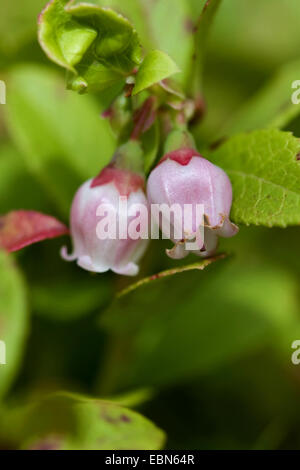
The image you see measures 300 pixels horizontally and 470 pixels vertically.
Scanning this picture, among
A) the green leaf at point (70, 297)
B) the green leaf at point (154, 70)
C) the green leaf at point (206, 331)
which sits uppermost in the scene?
the green leaf at point (154, 70)

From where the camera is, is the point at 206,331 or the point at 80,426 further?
the point at 206,331

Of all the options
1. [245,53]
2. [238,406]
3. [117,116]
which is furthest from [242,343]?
[245,53]

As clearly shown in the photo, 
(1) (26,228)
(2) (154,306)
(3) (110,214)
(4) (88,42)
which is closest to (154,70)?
(4) (88,42)

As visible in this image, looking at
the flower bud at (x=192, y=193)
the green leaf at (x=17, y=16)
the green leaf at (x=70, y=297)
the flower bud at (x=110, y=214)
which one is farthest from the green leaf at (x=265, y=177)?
the green leaf at (x=17, y=16)

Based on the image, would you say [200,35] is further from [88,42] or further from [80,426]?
[80,426]

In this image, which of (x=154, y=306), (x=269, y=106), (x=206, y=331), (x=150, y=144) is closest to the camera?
(x=150, y=144)

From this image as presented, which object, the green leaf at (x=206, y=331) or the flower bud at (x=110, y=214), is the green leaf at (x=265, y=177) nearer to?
the flower bud at (x=110, y=214)

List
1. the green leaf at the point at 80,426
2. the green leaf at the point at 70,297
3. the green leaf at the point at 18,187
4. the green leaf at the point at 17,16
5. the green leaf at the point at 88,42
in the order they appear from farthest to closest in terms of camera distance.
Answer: the green leaf at the point at 17,16
the green leaf at the point at 18,187
the green leaf at the point at 70,297
the green leaf at the point at 80,426
the green leaf at the point at 88,42
